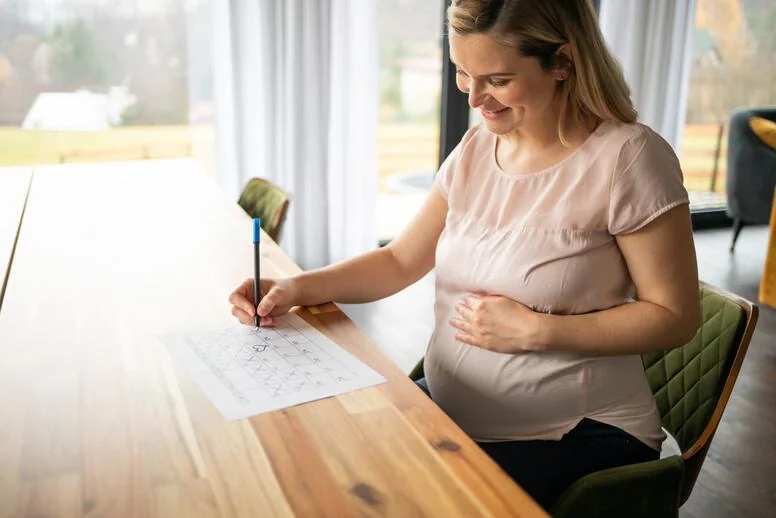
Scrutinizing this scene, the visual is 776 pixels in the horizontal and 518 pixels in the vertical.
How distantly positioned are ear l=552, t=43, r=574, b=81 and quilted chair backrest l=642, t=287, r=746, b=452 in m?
0.43

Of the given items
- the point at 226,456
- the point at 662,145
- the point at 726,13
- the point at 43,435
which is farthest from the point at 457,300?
the point at 726,13

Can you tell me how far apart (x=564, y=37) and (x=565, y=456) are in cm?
64

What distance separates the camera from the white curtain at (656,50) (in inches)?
172

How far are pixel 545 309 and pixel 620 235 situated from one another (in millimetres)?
162

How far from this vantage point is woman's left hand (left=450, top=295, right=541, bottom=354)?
1.21 metres

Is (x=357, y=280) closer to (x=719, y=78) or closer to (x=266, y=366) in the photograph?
(x=266, y=366)

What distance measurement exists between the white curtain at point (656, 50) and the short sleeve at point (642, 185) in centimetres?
324

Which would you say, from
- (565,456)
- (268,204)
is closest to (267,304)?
(565,456)

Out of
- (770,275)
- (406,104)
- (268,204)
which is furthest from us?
(406,104)

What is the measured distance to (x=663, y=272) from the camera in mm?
1212

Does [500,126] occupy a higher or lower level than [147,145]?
higher

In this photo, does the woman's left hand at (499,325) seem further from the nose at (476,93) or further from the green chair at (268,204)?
the green chair at (268,204)

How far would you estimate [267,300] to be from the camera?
51.6 inches

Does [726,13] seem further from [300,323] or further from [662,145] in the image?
[300,323]
